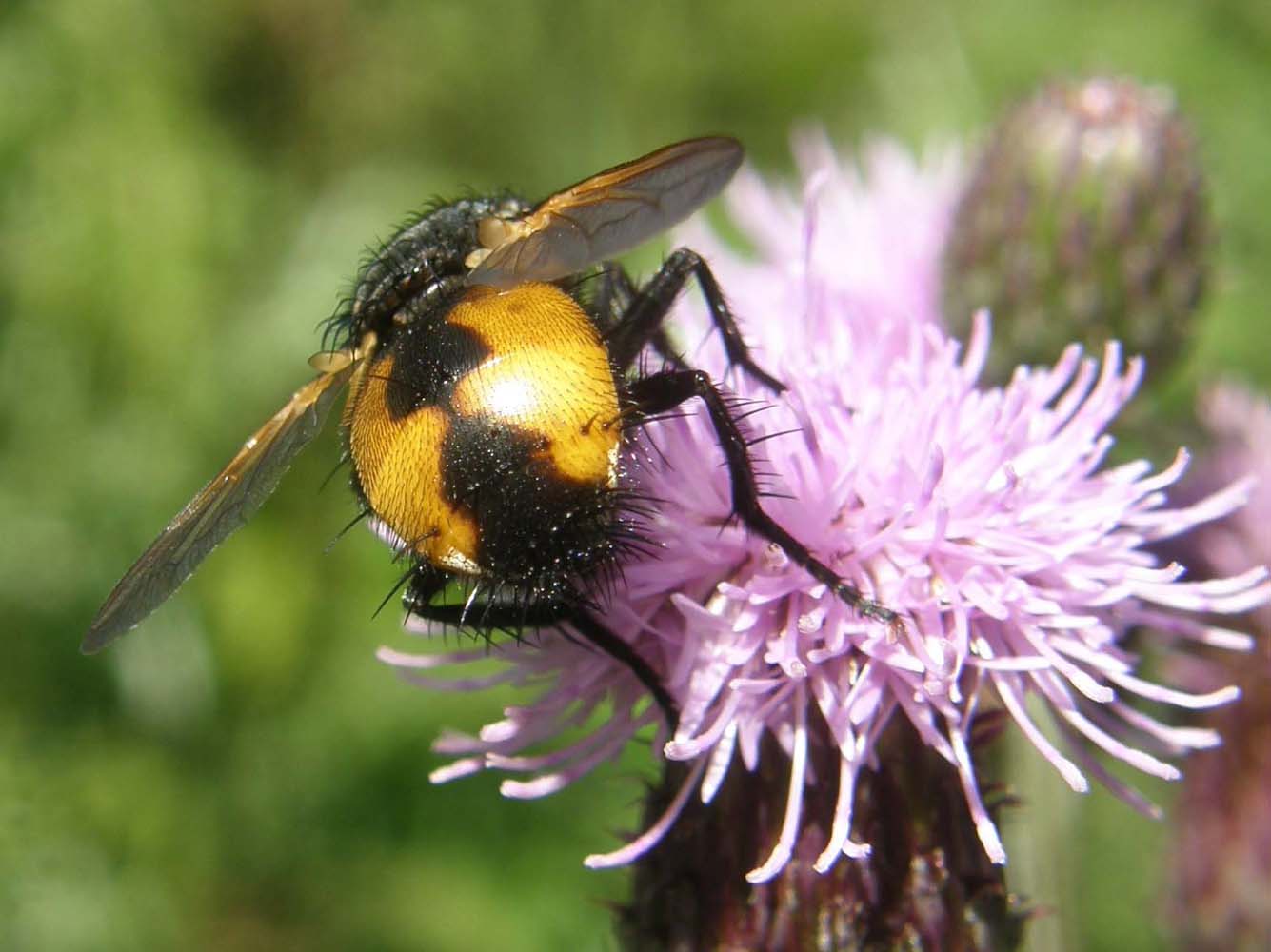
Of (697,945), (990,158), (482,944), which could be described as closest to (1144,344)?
(990,158)

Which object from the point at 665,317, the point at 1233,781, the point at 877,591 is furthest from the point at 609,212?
the point at 1233,781

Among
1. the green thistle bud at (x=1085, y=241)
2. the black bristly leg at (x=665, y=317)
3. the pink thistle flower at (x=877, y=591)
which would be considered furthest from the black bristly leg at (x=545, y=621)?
the green thistle bud at (x=1085, y=241)

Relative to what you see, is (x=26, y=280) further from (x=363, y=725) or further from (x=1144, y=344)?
(x=1144, y=344)

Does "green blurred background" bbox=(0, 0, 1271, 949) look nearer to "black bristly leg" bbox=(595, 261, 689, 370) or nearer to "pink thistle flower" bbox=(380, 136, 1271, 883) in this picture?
"pink thistle flower" bbox=(380, 136, 1271, 883)

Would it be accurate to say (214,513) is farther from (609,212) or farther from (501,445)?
(609,212)

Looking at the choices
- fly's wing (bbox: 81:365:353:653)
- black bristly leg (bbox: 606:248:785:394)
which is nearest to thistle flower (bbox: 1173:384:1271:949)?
black bristly leg (bbox: 606:248:785:394)

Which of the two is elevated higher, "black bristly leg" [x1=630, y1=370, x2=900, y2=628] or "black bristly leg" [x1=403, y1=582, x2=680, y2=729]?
"black bristly leg" [x1=630, y1=370, x2=900, y2=628]
